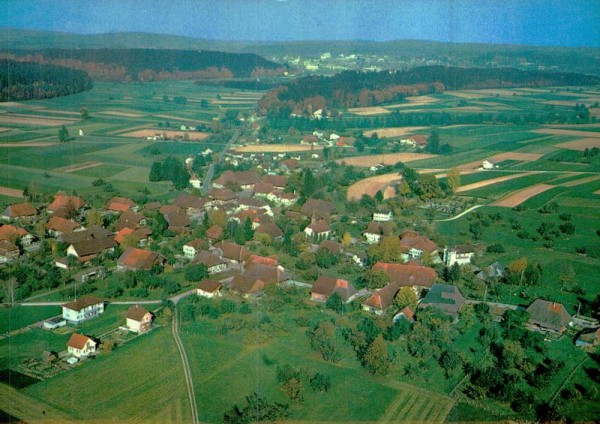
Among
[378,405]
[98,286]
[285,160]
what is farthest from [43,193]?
[378,405]

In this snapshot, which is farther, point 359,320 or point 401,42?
point 401,42

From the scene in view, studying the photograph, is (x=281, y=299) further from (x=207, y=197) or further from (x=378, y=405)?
(x=207, y=197)

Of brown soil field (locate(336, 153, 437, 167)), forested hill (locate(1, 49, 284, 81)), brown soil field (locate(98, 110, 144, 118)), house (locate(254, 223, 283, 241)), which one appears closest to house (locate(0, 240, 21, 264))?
house (locate(254, 223, 283, 241))

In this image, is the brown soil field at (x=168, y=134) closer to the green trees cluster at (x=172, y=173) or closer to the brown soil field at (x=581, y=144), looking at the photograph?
the green trees cluster at (x=172, y=173)

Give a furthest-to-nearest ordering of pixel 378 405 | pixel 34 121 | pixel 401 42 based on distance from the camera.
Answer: pixel 401 42 → pixel 34 121 → pixel 378 405

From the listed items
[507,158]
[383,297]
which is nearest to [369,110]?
[507,158]

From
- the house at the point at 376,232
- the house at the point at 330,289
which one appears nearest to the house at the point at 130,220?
the house at the point at 330,289

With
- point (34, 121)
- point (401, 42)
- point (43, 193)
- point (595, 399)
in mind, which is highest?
point (401, 42)
